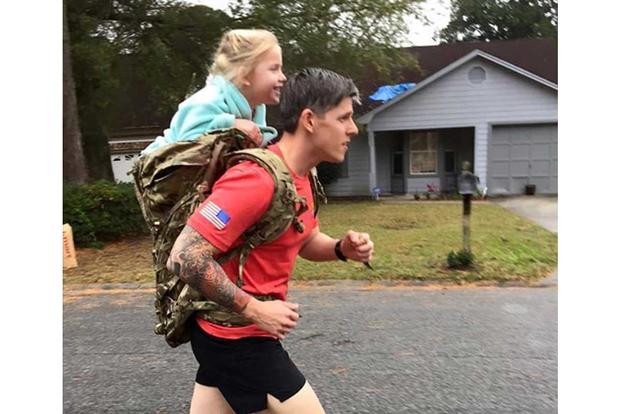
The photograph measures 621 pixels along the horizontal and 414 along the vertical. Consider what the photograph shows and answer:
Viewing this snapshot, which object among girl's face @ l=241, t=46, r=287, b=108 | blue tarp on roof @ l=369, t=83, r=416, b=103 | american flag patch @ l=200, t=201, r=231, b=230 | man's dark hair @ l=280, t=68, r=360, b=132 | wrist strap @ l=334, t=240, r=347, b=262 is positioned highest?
blue tarp on roof @ l=369, t=83, r=416, b=103

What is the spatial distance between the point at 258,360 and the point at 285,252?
35 cm

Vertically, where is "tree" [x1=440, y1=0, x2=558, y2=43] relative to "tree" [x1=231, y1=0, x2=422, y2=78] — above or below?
above

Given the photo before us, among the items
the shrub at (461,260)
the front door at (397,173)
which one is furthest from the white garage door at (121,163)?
the shrub at (461,260)

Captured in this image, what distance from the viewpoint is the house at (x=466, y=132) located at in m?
17.7

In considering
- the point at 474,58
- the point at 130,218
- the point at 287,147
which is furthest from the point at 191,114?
the point at 474,58

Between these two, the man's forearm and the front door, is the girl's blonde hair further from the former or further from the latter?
the front door

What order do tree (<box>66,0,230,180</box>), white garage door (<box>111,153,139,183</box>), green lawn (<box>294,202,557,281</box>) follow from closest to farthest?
green lawn (<box>294,202,557,281</box>)
tree (<box>66,0,230,180</box>)
white garage door (<box>111,153,139,183</box>)

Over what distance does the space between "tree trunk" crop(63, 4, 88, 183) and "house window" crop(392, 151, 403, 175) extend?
11363 mm

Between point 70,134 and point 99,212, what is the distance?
191 centimetres

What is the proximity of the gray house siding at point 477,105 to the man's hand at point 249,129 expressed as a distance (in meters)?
16.8

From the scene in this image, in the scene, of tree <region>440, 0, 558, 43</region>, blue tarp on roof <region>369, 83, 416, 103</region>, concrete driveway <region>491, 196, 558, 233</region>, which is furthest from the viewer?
tree <region>440, 0, 558, 43</region>

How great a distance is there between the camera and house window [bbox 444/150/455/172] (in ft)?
63.4

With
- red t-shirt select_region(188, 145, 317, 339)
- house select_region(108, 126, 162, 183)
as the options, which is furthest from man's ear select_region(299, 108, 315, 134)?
house select_region(108, 126, 162, 183)

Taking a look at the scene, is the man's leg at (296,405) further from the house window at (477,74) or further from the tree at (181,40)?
the house window at (477,74)
